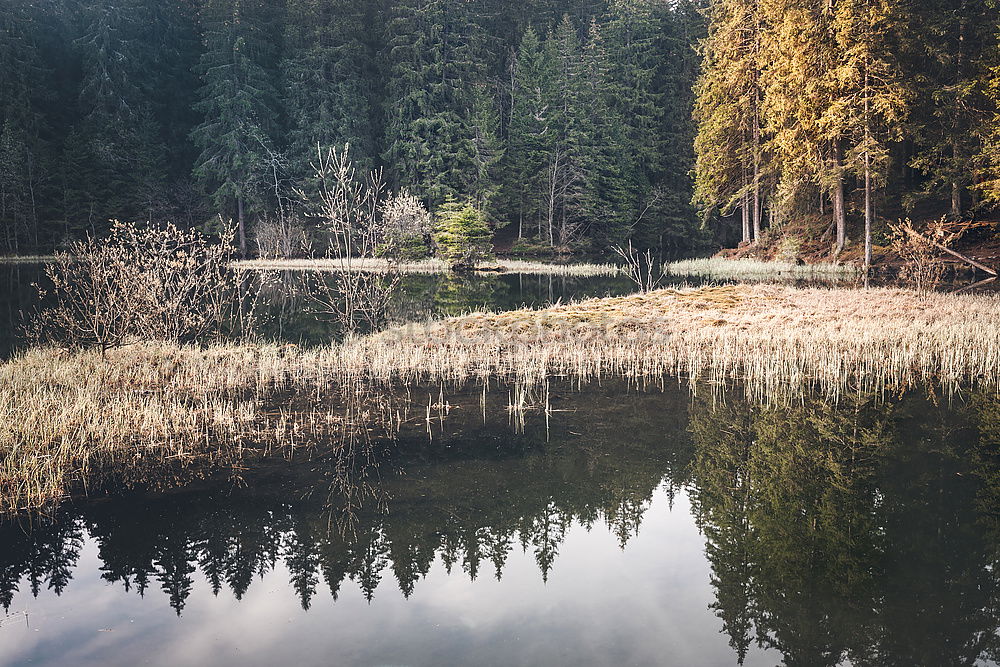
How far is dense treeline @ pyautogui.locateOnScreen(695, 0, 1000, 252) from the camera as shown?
26.2 metres

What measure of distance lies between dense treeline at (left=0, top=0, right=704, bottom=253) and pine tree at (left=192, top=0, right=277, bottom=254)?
0.50 feet

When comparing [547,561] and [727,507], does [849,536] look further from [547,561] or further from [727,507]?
[547,561]

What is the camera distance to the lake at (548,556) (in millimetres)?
4703

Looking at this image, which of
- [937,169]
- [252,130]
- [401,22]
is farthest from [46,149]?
[937,169]

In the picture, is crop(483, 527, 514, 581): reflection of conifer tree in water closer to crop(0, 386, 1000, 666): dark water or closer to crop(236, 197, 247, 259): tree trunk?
crop(0, 386, 1000, 666): dark water

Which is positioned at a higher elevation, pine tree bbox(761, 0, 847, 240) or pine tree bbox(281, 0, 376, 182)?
pine tree bbox(281, 0, 376, 182)

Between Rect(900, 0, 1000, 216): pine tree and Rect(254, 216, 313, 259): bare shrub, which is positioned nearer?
Rect(900, 0, 1000, 216): pine tree

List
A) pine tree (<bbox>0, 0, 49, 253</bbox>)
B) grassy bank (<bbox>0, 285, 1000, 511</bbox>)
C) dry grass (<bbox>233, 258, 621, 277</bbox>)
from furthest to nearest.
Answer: pine tree (<bbox>0, 0, 49, 253</bbox>) → dry grass (<bbox>233, 258, 621, 277</bbox>) → grassy bank (<bbox>0, 285, 1000, 511</bbox>)

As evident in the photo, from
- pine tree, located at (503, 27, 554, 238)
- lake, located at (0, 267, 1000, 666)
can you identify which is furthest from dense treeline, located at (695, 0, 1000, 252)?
lake, located at (0, 267, 1000, 666)

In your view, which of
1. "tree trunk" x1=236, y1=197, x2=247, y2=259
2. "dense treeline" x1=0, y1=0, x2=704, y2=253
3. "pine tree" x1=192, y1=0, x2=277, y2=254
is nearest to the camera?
"dense treeline" x1=0, y1=0, x2=704, y2=253

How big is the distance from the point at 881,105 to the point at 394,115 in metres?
33.7

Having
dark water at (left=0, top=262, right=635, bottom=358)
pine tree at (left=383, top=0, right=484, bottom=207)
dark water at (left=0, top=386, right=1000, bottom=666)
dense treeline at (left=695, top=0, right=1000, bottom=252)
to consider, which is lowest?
dark water at (left=0, top=386, right=1000, bottom=666)

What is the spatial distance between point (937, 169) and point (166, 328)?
1046 inches

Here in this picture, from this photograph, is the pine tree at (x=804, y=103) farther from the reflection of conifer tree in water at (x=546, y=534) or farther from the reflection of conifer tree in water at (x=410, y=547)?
the reflection of conifer tree in water at (x=410, y=547)
